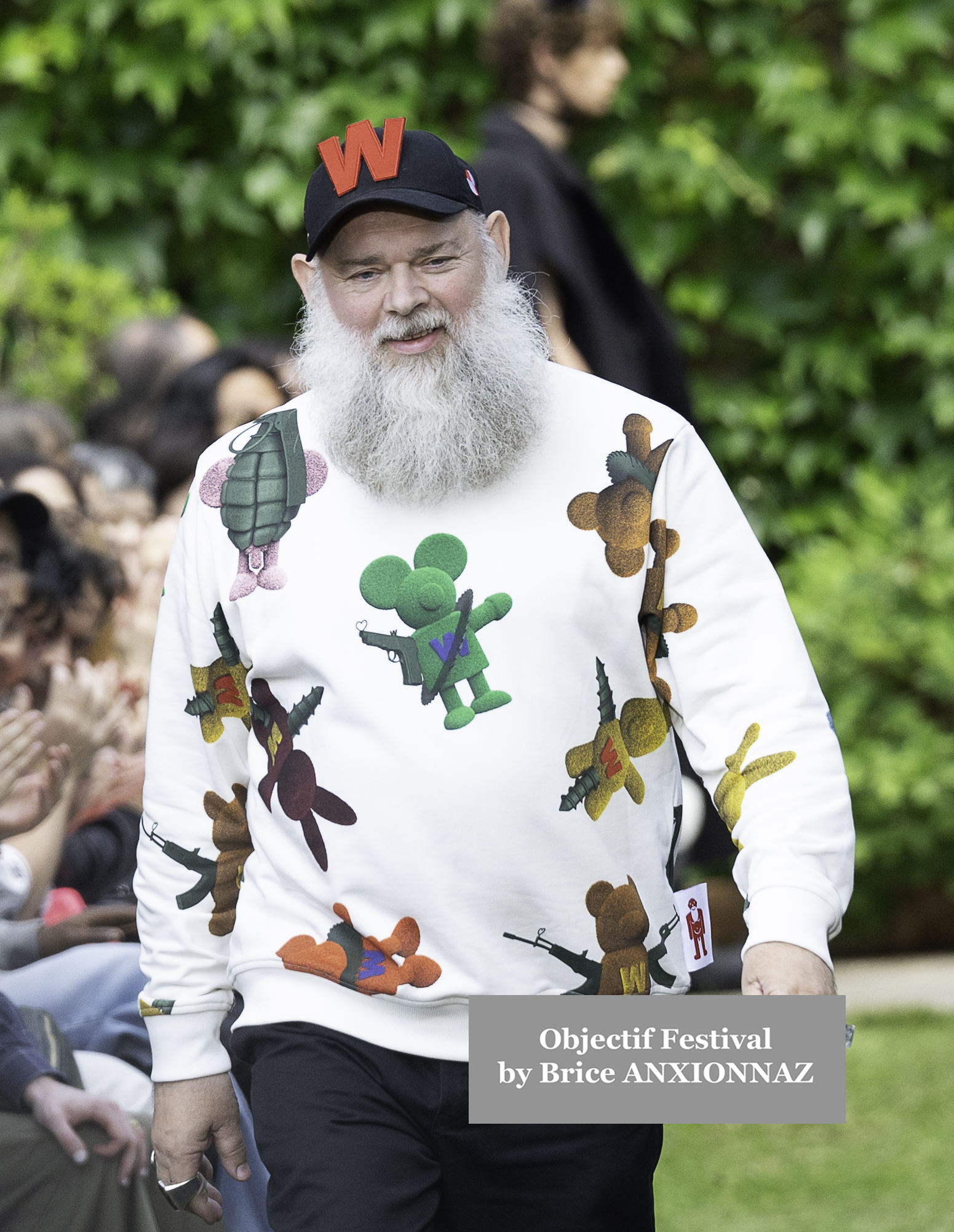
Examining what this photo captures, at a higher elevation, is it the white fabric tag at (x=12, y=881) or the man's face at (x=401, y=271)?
the man's face at (x=401, y=271)

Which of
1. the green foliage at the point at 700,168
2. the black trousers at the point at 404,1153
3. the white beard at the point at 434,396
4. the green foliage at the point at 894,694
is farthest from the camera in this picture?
the green foliage at the point at 700,168

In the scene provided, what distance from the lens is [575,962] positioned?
6.45ft

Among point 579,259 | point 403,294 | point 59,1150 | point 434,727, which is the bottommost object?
point 59,1150

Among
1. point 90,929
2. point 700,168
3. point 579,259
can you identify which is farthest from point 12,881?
point 700,168

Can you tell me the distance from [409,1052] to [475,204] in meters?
1.07

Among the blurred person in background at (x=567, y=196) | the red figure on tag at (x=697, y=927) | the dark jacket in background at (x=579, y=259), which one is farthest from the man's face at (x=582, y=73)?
the red figure on tag at (x=697, y=927)

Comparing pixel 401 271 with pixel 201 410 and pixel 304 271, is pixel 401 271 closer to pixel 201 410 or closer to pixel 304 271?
pixel 304 271

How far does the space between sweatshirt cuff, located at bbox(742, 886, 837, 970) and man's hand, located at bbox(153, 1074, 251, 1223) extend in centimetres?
77

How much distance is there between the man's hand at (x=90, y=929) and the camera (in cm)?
263

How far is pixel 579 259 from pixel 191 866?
2.06m

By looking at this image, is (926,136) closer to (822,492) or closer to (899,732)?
(822,492)

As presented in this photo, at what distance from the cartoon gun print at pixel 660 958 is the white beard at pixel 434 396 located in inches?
23.5

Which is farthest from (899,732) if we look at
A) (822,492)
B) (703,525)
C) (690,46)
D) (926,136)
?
(703,525)

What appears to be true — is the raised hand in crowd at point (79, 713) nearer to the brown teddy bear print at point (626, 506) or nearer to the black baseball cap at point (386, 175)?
the black baseball cap at point (386, 175)
